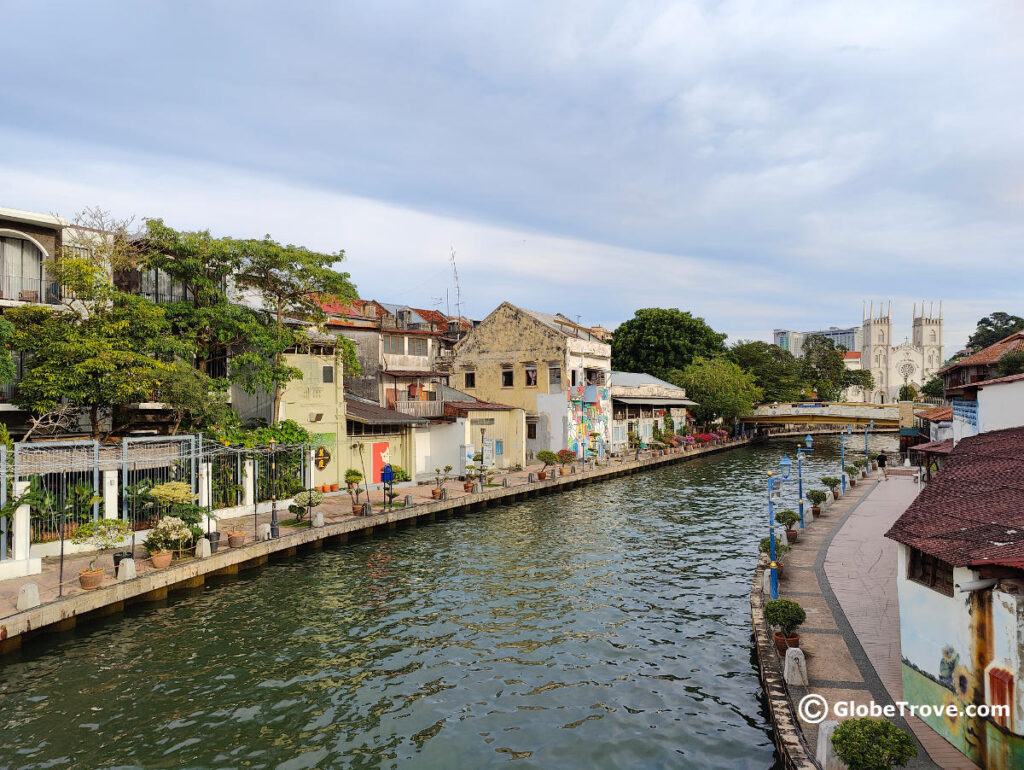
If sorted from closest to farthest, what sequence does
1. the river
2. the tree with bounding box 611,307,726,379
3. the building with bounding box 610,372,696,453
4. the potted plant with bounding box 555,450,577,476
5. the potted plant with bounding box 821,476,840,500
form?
the river
the potted plant with bounding box 821,476,840,500
the potted plant with bounding box 555,450,577,476
the building with bounding box 610,372,696,453
the tree with bounding box 611,307,726,379

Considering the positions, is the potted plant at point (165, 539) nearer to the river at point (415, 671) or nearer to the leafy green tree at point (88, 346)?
the river at point (415, 671)

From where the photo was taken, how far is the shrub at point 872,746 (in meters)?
7.71

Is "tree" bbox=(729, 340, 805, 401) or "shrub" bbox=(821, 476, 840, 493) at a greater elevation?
"tree" bbox=(729, 340, 805, 401)

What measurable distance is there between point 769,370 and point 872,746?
85.5 m

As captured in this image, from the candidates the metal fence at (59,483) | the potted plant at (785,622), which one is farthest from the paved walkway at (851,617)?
the metal fence at (59,483)

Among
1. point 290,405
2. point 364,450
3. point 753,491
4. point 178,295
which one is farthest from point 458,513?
point 753,491

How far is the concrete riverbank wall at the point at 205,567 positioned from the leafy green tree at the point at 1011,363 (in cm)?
2386

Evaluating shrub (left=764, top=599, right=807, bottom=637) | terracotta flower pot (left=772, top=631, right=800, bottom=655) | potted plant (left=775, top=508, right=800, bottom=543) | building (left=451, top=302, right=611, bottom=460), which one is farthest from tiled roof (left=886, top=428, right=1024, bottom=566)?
building (left=451, top=302, right=611, bottom=460)

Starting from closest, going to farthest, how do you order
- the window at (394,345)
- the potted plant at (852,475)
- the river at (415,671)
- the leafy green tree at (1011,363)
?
the river at (415,671) < the leafy green tree at (1011,363) < the window at (394,345) < the potted plant at (852,475)

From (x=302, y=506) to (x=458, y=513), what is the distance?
27.1 feet

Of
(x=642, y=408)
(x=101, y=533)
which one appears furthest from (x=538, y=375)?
(x=101, y=533)

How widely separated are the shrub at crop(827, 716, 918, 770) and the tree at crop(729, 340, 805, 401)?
79.5 metres

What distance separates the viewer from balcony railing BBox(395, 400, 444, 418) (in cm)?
3788

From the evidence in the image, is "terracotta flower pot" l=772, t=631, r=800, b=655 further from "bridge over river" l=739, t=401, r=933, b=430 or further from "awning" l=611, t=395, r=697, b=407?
"bridge over river" l=739, t=401, r=933, b=430
